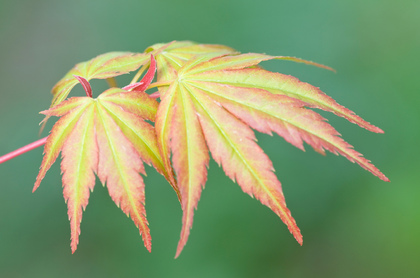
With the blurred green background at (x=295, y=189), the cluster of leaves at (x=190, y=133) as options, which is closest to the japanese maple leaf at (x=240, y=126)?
the cluster of leaves at (x=190, y=133)

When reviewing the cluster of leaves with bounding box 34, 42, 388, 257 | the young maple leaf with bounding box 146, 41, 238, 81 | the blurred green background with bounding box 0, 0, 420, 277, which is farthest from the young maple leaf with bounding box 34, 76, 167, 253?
the blurred green background with bounding box 0, 0, 420, 277

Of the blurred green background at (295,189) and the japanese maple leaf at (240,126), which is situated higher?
the japanese maple leaf at (240,126)

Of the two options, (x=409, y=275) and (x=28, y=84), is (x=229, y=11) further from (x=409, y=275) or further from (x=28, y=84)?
(x=409, y=275)

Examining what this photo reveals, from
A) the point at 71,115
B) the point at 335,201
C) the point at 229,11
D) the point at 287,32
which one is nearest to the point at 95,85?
the point at 229,11

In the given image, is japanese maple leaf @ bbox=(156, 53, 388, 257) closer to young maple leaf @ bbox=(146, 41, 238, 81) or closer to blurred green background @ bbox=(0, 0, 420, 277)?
young maple leaf @ bbox=(146, 41, 238, 81)

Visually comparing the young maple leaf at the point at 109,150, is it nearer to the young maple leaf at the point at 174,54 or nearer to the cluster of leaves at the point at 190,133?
the cluster of leaves at the point at 190,133

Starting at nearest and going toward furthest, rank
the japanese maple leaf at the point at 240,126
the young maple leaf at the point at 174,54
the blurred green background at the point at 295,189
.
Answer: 1. the japanese maple leaf at the point at 240,126
2. the young maple leaf at the point at 174,54
3. the blurred green background at the point at 295,189

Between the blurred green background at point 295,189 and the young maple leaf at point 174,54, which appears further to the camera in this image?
the blurred green background at point 295,189
